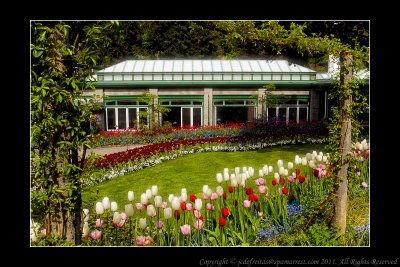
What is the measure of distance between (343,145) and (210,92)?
1755cm

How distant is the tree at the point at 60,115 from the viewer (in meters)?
3.22

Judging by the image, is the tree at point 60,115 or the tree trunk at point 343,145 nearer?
the tree at point 60,115

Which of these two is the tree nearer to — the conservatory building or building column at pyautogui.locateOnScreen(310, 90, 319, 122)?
the conservatory building

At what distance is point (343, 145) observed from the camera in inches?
182

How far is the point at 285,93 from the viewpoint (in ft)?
72.9

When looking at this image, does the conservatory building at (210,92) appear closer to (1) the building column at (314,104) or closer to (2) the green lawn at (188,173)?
(1) the building column at (314,104)

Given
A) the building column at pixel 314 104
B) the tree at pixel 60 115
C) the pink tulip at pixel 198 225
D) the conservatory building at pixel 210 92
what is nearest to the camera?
the tree at pixel 60 115

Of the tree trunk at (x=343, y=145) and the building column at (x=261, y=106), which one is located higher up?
the building column at (x=261, y=106)

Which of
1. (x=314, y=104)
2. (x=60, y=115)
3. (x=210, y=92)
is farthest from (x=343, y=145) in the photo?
(x=314, y=104)

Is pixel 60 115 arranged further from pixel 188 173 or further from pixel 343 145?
pixel 188 173

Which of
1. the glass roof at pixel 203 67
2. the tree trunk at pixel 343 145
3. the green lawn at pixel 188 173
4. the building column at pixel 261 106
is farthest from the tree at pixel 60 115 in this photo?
the glass roof at pixel 203 67

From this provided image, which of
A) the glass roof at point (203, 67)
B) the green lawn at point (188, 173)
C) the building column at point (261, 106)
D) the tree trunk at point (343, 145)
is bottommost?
the green lawn at point (188, 173)

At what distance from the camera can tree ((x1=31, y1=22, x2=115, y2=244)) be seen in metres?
3.22

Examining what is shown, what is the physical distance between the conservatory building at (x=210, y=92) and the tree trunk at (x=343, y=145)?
16314 millimetres
